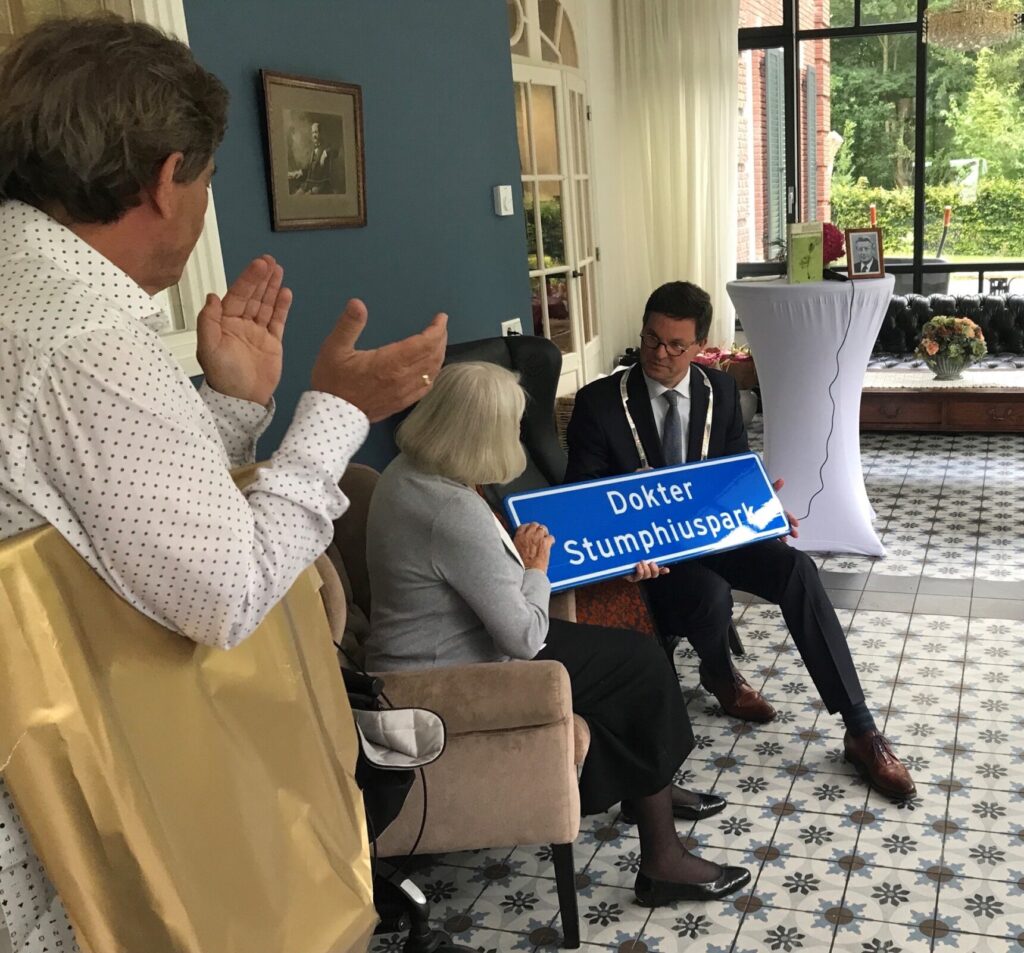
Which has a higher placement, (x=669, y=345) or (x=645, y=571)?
(x=669, y=345)

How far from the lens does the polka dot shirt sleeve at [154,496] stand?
99cm

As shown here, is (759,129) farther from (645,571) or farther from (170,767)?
(170,767)

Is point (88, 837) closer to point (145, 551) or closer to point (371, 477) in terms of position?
point (145, 551)

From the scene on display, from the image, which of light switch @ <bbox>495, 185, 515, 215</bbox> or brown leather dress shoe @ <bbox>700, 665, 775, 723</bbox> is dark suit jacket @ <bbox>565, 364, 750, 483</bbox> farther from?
light switch @ <bbox>495, 185, 515, 215</bbox>

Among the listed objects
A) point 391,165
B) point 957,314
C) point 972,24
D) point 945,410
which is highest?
point 972,24

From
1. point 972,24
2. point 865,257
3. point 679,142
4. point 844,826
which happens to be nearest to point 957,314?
point 972,24

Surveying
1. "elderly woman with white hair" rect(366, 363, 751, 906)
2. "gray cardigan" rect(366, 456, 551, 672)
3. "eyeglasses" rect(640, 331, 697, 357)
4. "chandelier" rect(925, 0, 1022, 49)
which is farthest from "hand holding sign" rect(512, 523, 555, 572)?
"chandelier" rect(925, 0, 1022, 49)

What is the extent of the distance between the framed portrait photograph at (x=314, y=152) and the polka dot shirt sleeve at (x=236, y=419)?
1.71 metres

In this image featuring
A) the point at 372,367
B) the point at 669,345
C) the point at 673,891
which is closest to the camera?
the point at 372,367

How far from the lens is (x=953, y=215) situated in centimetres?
797

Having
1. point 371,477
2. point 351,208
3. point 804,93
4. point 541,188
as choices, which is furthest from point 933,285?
point 371,477

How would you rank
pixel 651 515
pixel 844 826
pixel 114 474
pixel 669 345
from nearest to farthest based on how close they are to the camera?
pixel 114 474 → pixel 844 826 → pixel 651 515 → pixel 669 345

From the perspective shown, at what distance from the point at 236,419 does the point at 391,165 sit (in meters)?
2.38

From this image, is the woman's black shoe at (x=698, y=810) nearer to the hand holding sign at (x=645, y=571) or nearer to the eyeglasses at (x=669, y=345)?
the hand holding sign at (x=645, y=571)
